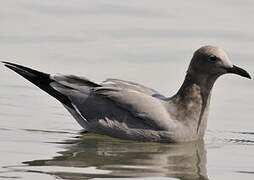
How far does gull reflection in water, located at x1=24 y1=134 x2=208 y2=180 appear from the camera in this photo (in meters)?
10.3

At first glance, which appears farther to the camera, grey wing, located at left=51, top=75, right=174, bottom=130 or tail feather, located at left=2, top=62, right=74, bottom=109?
tail feather, located at left=2, top=62, right=74, bottom=109

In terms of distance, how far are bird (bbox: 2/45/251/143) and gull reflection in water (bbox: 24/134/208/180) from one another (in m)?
0.16

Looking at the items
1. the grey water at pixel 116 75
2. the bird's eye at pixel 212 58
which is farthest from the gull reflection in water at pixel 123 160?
the bird's eye at pixel 212 58

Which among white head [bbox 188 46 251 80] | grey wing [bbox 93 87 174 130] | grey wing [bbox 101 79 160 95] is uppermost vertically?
white head [bbox 188 46 251 80]

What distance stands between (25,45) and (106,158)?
532 centimetres

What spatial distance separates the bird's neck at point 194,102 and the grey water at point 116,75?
0.28 metres

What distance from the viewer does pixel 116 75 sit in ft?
49.1

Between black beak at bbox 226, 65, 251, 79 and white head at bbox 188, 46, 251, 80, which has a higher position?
white head at bbox 188, 46, 251, 80

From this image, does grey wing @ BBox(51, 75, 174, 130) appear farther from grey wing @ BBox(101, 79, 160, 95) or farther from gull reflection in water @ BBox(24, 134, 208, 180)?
gull reflection in water @ BBox(24, 134, 208, 180)

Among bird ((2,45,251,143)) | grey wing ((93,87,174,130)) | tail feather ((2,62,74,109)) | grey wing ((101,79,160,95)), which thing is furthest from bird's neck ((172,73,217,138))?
tail feather ((2,62,74,109))

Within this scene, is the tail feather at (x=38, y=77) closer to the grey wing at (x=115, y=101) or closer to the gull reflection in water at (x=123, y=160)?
the grey wing at (x=115, y=101)

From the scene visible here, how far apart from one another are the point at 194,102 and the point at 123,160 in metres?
2.20

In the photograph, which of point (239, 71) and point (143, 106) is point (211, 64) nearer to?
point (239, 71)

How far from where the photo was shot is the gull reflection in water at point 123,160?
10.3 meters
